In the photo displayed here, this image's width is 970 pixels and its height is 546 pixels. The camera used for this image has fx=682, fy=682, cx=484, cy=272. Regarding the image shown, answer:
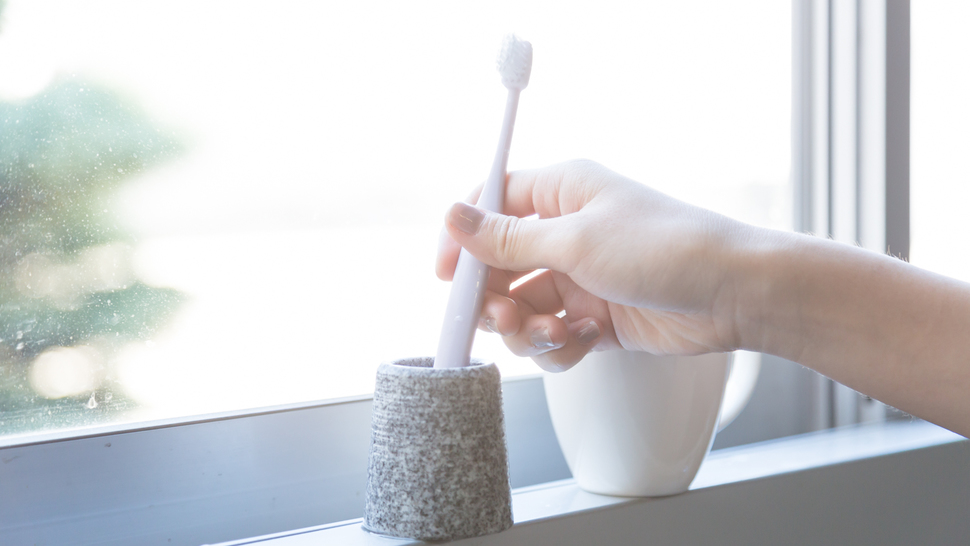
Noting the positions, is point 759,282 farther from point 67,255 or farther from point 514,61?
point 67,255

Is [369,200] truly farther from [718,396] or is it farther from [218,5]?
[718,396]

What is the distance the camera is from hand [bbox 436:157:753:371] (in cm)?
42

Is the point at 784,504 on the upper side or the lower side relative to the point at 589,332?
lower

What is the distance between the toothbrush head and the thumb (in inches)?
3.6

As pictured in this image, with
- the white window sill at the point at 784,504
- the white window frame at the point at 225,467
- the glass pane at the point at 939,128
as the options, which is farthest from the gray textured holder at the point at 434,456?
the glass pane at the point at 939,128

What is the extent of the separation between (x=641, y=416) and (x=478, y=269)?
161 millimetres

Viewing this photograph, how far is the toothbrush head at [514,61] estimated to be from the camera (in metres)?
0.45

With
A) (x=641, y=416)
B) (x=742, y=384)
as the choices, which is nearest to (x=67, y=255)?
(x=641, y=416)

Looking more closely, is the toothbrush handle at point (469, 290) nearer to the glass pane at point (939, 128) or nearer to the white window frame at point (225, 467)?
the white window frame at point (225, 467)

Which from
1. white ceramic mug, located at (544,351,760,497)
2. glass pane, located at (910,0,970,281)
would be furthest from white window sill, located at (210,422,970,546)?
glass pane, located at (910,0,970,281)

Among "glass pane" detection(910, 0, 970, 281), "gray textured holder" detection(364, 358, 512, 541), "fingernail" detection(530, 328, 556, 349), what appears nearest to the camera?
"gray textured holder" detection(364, 358, 512, 541)

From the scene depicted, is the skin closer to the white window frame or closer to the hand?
the hand

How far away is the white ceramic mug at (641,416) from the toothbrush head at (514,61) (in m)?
0.20

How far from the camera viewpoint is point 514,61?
1.46 feet
